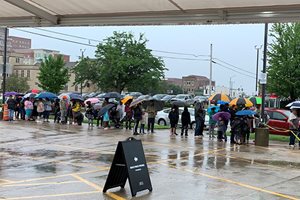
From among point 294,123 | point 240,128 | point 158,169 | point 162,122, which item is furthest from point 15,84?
point 158,169

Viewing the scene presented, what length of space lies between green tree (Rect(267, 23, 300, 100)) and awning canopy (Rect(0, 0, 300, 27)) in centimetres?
1918

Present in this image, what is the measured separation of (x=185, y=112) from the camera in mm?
21031

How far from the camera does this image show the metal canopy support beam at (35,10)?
824 cm

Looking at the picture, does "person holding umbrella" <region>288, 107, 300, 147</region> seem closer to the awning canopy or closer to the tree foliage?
the awning canopy

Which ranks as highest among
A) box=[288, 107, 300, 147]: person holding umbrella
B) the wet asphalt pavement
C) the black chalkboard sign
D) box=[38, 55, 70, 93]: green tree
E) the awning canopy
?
box=[38, 55, 70, 93]: green tree

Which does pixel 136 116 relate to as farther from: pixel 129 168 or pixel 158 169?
pixel 129 168

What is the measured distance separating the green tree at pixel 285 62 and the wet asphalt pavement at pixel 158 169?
9.47 m

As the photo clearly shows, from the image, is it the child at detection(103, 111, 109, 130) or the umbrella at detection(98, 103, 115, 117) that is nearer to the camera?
the umbrella at detection(98, 103, 115, 117)

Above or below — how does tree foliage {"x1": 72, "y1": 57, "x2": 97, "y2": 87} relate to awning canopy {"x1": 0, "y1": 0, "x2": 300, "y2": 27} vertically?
above

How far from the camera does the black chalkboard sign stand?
7745 millimetres

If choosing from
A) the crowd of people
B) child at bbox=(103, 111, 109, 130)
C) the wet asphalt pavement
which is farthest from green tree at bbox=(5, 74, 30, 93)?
the wet asphalt pavement

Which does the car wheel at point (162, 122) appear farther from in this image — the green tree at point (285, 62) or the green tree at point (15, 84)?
the green tree at point (15, 84)

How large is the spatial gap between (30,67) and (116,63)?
7464 centimetres

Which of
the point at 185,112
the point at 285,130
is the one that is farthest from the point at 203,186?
the point at 285,130
